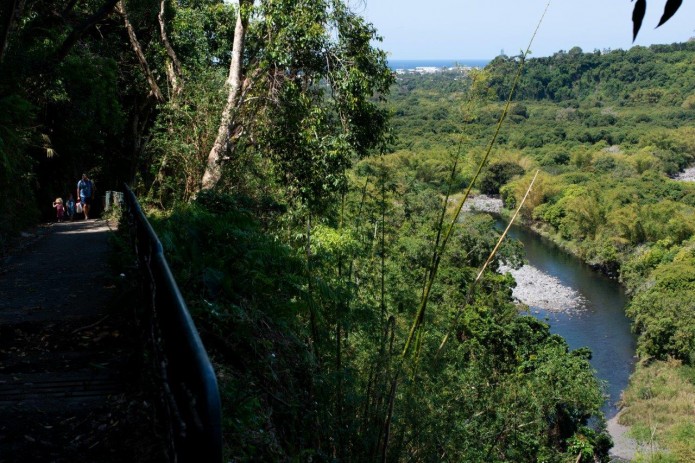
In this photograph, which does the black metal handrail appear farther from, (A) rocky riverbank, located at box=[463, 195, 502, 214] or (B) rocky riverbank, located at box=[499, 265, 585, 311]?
(A) rocky riverbank, located at box=[463, 195, 502, 214]

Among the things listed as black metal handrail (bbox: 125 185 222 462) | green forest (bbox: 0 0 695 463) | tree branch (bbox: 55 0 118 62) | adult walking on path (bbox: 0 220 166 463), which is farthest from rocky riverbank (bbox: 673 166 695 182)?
black metal handrail (bbox: 125 185 222 462)

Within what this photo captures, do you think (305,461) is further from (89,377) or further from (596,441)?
(596,441)

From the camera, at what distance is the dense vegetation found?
40.2 feet

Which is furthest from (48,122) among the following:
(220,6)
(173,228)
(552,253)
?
(552,253)

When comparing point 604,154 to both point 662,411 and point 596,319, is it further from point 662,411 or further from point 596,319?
point 662,411

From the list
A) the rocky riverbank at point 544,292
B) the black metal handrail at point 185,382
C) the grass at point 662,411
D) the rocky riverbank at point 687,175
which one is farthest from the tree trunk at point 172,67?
the rocky riverbank at point 687,175

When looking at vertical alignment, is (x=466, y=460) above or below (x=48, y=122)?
below

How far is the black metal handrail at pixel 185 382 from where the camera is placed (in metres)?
1.03

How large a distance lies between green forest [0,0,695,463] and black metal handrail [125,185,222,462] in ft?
3.72

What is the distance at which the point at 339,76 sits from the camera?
8.60 m

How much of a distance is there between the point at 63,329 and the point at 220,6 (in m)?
8.36

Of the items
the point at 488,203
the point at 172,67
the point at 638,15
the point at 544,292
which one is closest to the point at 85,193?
the point at 172,67

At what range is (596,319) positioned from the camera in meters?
33.8

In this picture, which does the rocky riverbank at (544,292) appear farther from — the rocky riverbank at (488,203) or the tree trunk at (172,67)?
the tree trunk at (172,67)
